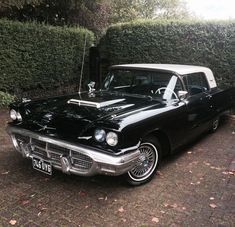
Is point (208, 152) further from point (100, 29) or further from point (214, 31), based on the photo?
point (100, 29)

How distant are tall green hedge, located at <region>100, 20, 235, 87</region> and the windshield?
13.8 feet

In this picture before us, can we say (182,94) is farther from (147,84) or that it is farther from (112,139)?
(112,139)

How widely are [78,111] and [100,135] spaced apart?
1.97ft

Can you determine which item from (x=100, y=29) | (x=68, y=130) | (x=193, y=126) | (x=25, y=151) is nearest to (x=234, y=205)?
(x=193, y=126)

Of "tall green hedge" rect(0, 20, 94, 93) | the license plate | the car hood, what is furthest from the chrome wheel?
"tall green hedge" rect(0, 20, 94, 93)

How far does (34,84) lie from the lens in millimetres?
9406

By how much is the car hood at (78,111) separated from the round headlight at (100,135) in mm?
89

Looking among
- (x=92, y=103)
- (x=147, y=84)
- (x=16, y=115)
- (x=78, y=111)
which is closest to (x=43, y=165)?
(x=78, y=111)

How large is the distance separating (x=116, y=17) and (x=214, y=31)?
13.7 m

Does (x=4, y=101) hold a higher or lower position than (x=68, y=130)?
lower

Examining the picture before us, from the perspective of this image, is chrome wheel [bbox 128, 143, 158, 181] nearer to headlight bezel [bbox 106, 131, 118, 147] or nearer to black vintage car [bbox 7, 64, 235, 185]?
black vintage car [bbox 7, 64, 235, 185]

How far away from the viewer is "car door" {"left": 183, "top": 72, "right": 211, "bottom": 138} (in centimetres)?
493

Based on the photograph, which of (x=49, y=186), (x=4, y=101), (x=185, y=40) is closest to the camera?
(x=49, y=186)

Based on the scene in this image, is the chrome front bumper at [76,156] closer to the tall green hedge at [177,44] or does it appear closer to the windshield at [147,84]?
the windshield at [147,84]
